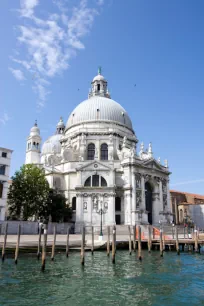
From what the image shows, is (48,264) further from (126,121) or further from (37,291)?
(126,121)

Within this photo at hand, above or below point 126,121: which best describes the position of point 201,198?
below

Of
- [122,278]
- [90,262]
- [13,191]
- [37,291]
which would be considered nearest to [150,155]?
[13,191]

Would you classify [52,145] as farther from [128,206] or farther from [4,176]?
[4,176]

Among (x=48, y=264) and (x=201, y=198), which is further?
(x=201, y=198)

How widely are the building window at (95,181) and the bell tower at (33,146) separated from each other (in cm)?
1717

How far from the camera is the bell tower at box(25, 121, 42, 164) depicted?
5100 centimetres

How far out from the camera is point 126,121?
4719 centimetres

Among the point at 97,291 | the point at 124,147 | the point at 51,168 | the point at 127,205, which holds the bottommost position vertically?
the point at 97,291

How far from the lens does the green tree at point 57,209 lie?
→ 114 feet

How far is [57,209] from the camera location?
114ft

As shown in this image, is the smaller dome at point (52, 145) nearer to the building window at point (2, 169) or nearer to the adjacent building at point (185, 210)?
the adjacent building at point (185, 210)

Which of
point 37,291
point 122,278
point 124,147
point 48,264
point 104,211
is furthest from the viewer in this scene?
point 124,147

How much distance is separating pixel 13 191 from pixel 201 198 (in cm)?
4347

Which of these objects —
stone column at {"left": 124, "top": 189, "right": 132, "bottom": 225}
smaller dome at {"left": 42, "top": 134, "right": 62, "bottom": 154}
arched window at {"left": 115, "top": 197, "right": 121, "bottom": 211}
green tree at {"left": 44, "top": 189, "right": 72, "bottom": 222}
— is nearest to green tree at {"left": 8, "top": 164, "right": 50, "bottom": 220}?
green tree at {"left": 44, "top": 189, "right": 72, "bottom": 222}
